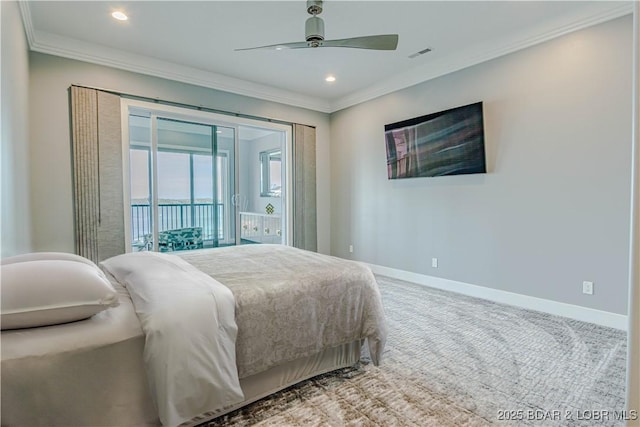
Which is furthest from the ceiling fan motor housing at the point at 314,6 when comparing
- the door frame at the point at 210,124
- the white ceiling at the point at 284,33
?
the door frame at the point at 210,124

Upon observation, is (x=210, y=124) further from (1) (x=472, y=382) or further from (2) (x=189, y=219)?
(1) (x=472, y=382)

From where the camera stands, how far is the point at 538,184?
3422mm

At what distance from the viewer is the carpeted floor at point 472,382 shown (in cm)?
177

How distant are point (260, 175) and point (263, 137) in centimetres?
99

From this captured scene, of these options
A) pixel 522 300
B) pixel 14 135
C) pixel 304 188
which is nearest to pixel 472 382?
pixel 522 300

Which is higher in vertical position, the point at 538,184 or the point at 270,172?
the point at 270,172

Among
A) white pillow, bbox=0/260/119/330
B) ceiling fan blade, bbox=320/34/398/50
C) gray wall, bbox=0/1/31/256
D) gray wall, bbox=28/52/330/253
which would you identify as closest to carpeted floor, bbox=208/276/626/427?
white pillow, bbox=0/260/119/330

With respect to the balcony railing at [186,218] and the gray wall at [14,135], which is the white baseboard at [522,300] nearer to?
the balcony railing at [186,218]

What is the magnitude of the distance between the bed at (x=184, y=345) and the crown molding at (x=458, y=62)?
312 centimetres

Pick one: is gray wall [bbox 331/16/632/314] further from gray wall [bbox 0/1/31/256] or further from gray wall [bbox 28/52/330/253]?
gray wall [bbox 0/1/31/256]

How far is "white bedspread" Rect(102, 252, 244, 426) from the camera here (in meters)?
1.37

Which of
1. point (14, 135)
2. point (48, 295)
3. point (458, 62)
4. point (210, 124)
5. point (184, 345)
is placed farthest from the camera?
point (210, 124)

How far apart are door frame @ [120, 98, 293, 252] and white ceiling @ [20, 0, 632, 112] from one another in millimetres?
420

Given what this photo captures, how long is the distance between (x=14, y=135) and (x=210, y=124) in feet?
8.28
